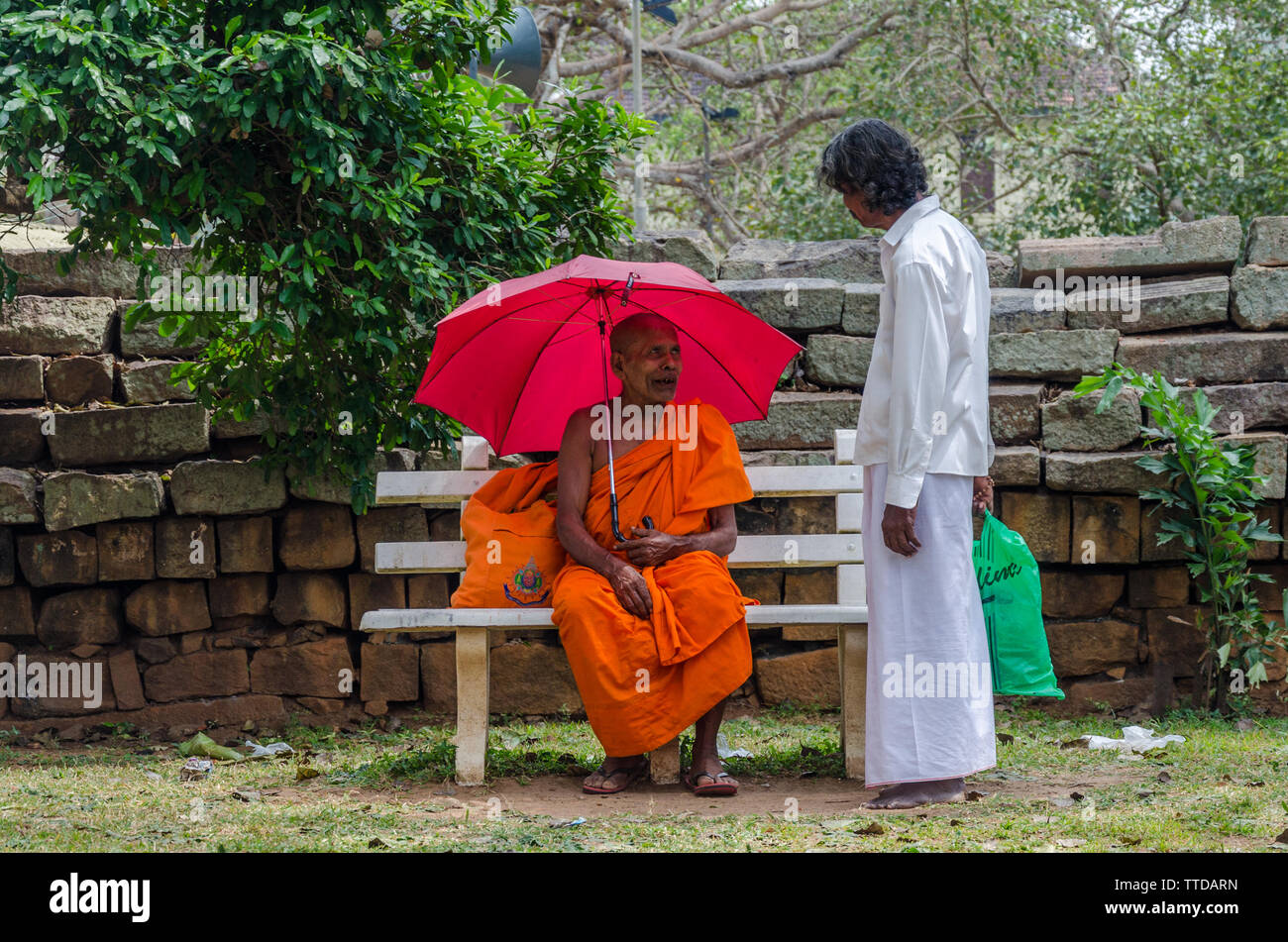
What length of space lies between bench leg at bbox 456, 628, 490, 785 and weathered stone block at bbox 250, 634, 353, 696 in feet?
4.98

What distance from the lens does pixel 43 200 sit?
13.0 feet

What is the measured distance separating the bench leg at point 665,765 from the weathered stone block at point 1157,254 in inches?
121

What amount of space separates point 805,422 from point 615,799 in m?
2.21

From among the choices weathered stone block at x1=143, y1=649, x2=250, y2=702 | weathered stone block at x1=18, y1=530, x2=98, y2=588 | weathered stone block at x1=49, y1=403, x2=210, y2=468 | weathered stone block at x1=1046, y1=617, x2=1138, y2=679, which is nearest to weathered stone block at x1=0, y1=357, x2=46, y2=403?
weathered stone block at x1=49, y1=403, x2=210, y2=468

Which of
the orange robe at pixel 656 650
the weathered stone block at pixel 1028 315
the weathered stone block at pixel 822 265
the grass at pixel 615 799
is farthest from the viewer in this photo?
the weathered stone block at pixel 822 265

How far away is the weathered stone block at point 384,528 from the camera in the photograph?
547 centimetres

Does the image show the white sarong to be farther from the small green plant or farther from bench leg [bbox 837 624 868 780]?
the small green plant

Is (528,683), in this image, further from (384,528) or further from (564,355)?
(564,355)

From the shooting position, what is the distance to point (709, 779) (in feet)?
13.0

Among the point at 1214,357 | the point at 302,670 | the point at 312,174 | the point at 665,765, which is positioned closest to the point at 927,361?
the point at 665,765

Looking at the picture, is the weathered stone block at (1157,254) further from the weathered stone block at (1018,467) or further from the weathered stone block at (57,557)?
the weathered stone block at (57,557)

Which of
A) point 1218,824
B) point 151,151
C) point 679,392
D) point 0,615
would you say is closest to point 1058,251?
point 679,392

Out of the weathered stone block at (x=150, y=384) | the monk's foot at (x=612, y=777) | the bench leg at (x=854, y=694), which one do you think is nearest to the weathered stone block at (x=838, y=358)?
the bench leg at (x=854, y=694)

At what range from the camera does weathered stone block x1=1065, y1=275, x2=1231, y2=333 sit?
5605mm
